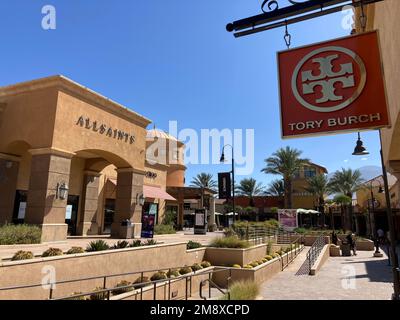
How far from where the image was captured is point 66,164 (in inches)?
593

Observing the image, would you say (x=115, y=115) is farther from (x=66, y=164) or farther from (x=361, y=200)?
(x=361, y=200)

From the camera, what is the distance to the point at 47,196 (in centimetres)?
1395

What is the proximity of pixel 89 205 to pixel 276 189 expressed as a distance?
40.7 meters

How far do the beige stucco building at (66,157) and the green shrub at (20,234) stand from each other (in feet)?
3.17

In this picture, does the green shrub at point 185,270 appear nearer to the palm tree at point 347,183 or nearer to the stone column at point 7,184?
the stone column at point 7,184

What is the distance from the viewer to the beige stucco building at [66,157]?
14297 millimetres

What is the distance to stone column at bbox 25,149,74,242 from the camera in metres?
13.8

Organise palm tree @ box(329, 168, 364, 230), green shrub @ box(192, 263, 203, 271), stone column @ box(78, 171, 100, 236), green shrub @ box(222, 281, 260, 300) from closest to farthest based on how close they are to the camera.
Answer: green shrub @ box(222, 281, 260, 300), green shrub @ box(192, 263, 203, 271), stone column @ box(78, 171, 100, 236), palm tree @ box(329, 168, 364, 230)

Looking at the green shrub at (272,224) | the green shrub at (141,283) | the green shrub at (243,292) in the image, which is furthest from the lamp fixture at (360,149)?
the green shrub at (272,224)

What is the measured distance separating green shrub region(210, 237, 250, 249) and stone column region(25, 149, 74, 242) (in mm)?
7809

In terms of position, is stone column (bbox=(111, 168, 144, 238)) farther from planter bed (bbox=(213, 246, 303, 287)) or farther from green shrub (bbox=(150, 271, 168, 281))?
green shrub (bbox=(150, 271, 168, 281))

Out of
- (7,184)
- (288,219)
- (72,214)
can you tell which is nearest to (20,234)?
(7,184)

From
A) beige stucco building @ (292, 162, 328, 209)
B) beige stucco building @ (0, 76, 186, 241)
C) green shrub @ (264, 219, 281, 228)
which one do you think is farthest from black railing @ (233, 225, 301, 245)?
beige stucco building @ (292, 162, 328, 209)

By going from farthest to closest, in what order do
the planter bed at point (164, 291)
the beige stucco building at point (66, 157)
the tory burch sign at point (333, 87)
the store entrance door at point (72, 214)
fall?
the store entrance door at point (72, 214)
the beige stucco building at point (66, 157)
the planter bed at point (164, 291)
the tory burch sign at point (333, 87)
